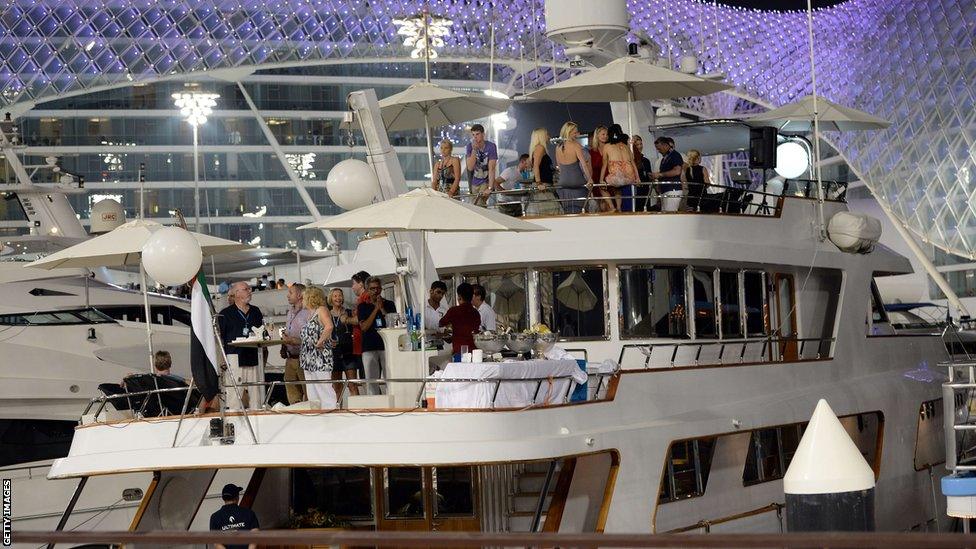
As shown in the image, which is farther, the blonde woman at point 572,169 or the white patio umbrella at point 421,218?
the blonde woman at point 572,169

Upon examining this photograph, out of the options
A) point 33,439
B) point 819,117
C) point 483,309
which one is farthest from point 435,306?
point 33,439

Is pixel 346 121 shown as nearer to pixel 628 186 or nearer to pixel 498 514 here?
pixel 628 186

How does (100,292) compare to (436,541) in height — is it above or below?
below

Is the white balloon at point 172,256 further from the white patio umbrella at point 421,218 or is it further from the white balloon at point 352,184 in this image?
the white balloon at point 352,184

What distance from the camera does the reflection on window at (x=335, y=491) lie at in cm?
1133

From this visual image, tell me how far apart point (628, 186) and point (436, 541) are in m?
8.36

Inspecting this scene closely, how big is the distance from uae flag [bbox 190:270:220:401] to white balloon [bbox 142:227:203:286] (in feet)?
0.65

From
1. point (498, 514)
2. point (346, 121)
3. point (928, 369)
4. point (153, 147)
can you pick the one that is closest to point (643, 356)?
point (498, 514)

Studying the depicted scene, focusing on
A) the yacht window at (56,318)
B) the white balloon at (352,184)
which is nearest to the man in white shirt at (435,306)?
the white balloon at (352,184)

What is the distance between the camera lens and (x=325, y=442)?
9.82 meters

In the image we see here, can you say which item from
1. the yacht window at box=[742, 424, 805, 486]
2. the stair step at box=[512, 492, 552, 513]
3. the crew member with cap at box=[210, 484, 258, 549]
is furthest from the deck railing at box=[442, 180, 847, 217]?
the crew member with cap at box=[210, 484, 258, 549]

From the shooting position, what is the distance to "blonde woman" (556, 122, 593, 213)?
13.0m

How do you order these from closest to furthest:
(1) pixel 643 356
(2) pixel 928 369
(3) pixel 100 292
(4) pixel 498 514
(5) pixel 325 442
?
(5) pixel 325 442, (4) pixel 498 514, (1) pixel 643 356, (2) pixel 928 369, (3) pixel 100 292

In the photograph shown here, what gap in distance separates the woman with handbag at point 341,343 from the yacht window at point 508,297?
1.42 meters
